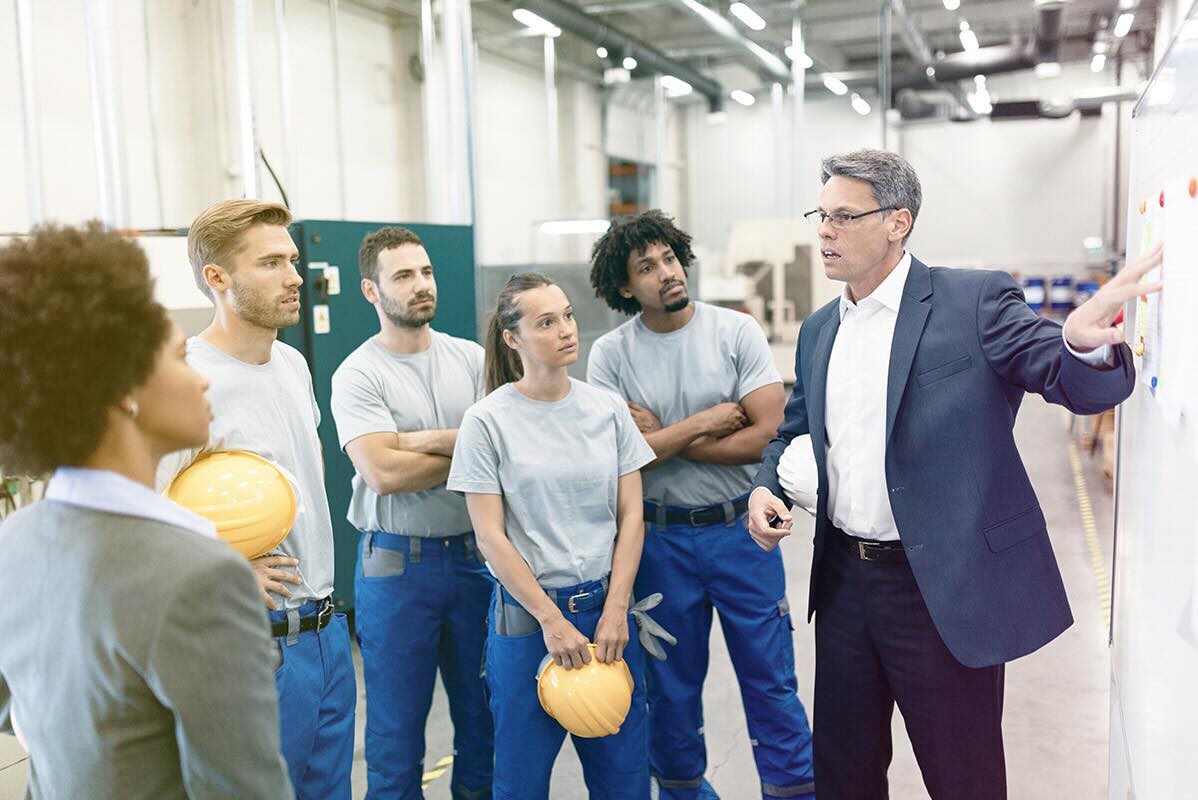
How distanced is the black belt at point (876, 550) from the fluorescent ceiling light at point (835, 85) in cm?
1384

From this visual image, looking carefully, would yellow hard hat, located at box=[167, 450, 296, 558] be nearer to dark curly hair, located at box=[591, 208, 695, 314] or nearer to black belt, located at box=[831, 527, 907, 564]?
black belt, located at box=[831, 527, 907, 564]

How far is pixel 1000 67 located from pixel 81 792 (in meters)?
15.2

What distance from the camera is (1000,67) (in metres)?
13.8

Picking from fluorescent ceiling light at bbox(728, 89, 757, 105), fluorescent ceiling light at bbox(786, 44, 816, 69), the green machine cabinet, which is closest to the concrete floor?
the green machine cabinet

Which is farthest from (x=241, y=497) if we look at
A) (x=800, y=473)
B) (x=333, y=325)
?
(x=333, y=325)

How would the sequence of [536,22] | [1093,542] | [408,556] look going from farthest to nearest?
1. [536,22]
2. [1093,542]
3. [408,556]

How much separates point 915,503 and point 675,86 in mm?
12846

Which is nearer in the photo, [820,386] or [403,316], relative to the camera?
[820,386]

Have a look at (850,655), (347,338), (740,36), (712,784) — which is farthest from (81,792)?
(740,36)

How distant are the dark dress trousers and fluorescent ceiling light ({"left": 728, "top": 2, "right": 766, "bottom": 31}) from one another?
9.14 meters

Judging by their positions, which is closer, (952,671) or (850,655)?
(952,671)

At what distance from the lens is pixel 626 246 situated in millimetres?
2875

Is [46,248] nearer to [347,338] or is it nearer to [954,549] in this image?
[954,549]

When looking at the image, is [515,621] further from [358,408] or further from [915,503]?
[915,503]
